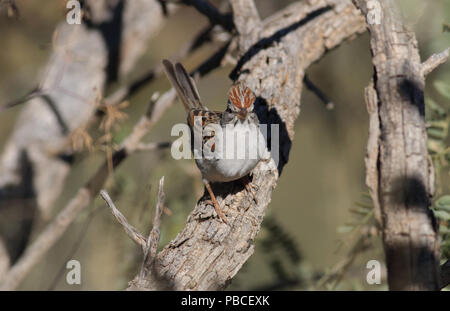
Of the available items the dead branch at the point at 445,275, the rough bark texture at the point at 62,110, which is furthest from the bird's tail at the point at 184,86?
the dead branch at the point at 445,275

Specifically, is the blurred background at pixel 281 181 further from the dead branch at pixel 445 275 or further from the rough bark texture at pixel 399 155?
the dead branch at pixel 445 275

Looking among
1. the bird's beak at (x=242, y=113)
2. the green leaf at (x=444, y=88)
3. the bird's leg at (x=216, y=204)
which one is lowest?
the bird's leg at (x=216, y=204)

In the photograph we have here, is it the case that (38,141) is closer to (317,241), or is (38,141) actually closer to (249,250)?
(249,250)

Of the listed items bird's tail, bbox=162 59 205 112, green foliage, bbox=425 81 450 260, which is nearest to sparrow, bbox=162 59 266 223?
bird's tail, bbox=162 59 205 112

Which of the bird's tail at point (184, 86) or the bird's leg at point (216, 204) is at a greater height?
the bird's tail at point (184, 86)
